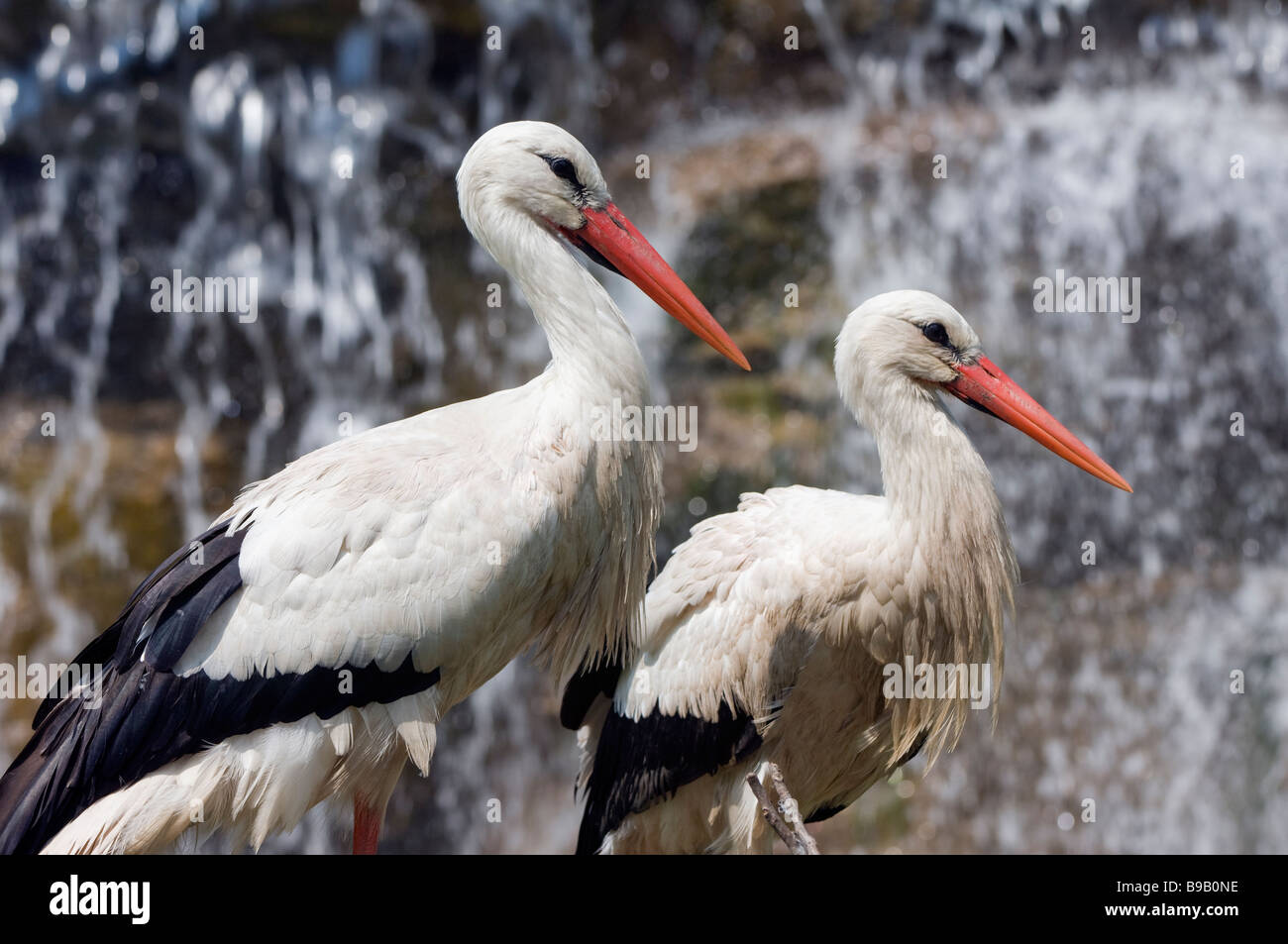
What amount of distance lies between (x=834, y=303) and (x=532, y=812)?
2.84 meters

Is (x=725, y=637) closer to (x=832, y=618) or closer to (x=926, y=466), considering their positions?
(x=832, y=618)

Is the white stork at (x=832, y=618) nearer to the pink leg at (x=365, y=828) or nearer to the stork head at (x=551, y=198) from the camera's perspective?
the stork head at (x=551, y=198)

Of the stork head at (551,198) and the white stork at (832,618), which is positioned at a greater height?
the stork head at (551,198)

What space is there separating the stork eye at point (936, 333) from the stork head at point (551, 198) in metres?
0.50

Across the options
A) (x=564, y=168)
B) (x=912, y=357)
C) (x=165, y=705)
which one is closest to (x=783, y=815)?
(x=912, y=357)

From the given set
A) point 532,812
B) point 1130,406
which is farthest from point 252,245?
point 1130,406

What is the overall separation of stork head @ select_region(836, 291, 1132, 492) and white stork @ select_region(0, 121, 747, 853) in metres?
0.64

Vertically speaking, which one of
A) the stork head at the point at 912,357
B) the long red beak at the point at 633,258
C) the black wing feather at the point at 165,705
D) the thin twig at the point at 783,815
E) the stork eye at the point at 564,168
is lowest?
the thin twig at the point at 783,815

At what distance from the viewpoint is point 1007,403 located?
3.55 m

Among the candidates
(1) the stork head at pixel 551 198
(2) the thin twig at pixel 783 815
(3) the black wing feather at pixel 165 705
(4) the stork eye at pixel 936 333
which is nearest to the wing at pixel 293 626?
(3) the black wing feather at pixel 165 705

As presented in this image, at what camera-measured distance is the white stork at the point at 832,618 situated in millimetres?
3379

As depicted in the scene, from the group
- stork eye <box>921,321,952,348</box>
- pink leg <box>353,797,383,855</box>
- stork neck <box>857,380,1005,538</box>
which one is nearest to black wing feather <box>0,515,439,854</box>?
pink leg <box>353,797,383,855</box>

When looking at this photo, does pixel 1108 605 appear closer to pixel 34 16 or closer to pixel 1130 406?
pixel 1130 406

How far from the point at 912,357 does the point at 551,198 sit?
0.95m
